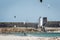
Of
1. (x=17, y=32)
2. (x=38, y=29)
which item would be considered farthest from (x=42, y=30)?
(x=17, y=32)

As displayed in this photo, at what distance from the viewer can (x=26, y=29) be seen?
25.5ft

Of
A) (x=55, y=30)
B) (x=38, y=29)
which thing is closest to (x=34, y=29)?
(x=38, y=29)

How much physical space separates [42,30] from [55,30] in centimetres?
39

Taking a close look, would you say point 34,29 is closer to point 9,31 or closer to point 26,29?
point 26,29

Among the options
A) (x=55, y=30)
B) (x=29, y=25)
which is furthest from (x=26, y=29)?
(x=55, y=30)

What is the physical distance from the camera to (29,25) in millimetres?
7898

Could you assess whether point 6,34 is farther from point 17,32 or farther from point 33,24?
point 33,24

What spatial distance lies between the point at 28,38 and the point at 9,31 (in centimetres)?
62

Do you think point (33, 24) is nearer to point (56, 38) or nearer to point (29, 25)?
point (29, 25)

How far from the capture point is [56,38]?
747 centimetres

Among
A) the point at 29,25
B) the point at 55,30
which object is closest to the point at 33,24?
the point at 29,25

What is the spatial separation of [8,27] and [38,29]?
893 millimetres

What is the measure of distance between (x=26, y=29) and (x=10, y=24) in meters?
0.53

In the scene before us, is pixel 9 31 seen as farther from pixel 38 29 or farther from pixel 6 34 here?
pixel 38 29
